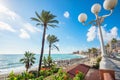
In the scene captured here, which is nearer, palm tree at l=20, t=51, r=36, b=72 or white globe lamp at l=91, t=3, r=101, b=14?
white globe lamp at l=91, t=3, r=101, b=14

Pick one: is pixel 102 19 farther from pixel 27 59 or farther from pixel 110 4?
pixel 27 59

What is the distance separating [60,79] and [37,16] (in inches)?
810

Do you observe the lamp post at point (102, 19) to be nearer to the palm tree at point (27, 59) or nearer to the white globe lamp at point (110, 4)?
the white globe lamp at point (110, 4)

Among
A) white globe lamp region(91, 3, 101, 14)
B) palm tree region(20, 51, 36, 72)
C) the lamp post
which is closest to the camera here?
the lamp post

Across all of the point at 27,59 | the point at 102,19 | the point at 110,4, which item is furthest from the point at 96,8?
the point at 27,59

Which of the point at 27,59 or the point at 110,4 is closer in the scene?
the point at 110,4

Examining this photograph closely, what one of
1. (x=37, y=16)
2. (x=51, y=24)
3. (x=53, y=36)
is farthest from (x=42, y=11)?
(x=53, y=36)

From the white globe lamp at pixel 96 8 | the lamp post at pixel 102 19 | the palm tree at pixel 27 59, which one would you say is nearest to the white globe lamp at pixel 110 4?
the lamp post at pixel 102 19

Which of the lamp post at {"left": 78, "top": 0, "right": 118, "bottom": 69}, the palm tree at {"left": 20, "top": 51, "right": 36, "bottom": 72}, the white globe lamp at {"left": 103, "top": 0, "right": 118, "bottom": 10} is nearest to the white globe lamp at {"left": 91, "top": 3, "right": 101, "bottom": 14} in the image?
the lamp post at {"left": 78, "top": 0, "right": 118, "bottom": 69}

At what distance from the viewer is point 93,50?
8544cm

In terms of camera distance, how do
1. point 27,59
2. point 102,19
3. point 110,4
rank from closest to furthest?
point 110,4
point 102,19
point 27,59

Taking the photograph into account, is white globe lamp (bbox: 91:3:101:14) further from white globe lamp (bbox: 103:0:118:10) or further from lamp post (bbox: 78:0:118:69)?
white globe lamp (bbox: 103:0:118:10)

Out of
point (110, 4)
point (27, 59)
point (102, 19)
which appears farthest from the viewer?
point (27, 59)

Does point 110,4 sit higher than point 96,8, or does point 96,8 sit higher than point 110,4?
point 96,8
